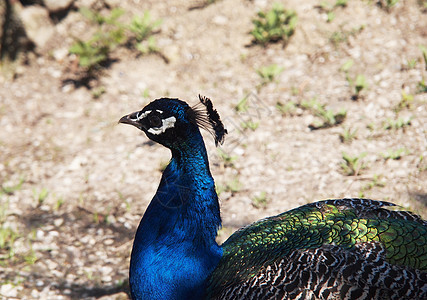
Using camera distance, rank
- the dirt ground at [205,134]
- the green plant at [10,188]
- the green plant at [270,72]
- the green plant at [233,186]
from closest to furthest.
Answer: the dirt ground at [205,134] → the green plant at [233,186] → the green plant at [10,188] → the green plant at [270,72]

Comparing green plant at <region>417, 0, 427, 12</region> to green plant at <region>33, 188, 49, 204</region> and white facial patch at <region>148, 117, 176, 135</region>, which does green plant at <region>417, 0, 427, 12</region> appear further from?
green plant at <region>33, 188, 49, 204</region>

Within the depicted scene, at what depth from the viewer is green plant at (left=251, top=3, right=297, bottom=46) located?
4.79m

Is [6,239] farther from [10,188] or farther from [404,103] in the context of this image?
[404,103]

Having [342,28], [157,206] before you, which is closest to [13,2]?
[342,28]

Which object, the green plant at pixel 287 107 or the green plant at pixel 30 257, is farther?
the green plant at pixel 287 107

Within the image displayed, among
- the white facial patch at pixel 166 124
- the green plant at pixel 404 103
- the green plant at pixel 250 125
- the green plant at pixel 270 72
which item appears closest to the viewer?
the white facial patch at pixel 166 124

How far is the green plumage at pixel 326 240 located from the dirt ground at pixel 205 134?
3.05ft

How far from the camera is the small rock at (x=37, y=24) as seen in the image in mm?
4992

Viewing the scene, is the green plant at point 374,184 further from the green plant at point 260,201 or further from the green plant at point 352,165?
the green plant at point 260,201

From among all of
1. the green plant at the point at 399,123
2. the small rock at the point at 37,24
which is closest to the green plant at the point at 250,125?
the green plant at the point at 399,123

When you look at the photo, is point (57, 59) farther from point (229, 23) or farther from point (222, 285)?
point (222, 285)

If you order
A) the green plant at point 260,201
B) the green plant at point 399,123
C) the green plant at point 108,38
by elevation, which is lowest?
the green plant at point 260,201

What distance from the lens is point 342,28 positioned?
15.8 feet

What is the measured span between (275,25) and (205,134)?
130 centimetres
